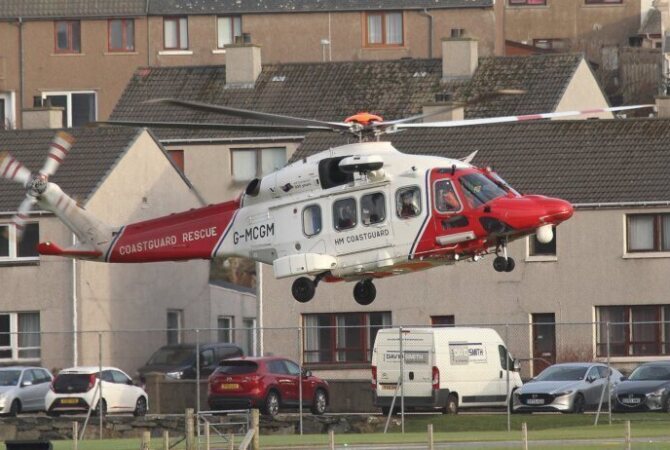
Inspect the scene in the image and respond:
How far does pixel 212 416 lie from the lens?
48594 mm

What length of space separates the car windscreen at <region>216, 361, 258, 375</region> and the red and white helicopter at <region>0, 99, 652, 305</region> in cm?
1065

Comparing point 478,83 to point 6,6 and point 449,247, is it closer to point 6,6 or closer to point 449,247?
point 6,6

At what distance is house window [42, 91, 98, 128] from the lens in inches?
3484

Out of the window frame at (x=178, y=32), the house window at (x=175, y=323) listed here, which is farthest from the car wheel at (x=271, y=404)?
the window frame at (x=178, y=32)

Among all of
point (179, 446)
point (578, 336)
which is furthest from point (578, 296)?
point (179, 446)

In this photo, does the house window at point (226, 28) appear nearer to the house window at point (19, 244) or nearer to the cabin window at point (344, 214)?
the house window at point (19, 244)

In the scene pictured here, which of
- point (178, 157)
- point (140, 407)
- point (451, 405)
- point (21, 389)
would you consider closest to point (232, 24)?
point (178, 157)

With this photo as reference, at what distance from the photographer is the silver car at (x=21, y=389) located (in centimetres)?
5256

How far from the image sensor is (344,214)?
38.8 metres

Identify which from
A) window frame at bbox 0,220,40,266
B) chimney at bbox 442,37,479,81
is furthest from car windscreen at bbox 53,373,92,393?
chimney at bbox 442,37,479,81

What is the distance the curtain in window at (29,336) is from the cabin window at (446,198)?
23.3 m

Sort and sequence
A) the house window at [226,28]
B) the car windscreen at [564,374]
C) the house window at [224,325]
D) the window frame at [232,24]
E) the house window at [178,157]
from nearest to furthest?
1. the car windscreen at [564,374]
2. the house window at [224,325]
3. the house window at [178,157]
4. the window frame at [232,24]
5. the house window at [226,28]

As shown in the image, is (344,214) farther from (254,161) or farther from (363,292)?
(254,161)

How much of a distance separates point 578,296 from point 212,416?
48.1 ft
